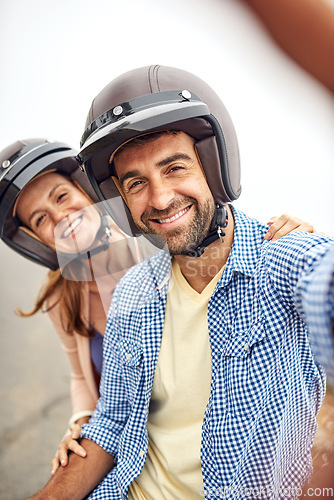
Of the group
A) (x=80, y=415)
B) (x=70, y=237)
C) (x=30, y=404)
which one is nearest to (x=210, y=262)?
(x=70, y=237)

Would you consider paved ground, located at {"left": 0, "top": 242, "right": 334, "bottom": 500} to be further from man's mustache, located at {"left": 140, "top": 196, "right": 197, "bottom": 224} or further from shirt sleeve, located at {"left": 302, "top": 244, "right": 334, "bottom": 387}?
man's mustache, located at {"left": 140, "top": 196, "right": 197, "bottom": 224}

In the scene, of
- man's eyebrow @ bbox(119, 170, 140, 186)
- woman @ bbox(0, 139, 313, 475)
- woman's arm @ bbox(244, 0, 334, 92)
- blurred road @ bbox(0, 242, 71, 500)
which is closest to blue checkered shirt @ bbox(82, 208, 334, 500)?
man's eyebrow @ bbox(119, 170, 140, 186)

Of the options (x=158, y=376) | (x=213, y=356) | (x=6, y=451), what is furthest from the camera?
(x=6, y=451)

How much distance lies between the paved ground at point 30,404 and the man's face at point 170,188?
2.27 feet

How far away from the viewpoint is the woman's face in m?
1.72

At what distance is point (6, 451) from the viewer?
267 centimetres

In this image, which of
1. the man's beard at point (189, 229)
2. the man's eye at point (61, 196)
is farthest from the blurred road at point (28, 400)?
the man's beard at point (189, 229)

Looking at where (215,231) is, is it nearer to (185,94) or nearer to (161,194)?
(161,194)

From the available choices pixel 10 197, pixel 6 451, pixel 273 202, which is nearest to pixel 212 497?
pixel 273 202

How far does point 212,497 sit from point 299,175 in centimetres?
110

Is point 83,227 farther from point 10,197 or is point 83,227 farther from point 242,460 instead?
point 242,460

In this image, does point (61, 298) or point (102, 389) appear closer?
point (102, 389)

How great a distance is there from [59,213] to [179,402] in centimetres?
98

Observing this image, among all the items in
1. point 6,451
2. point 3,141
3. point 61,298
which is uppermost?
point 3,141
